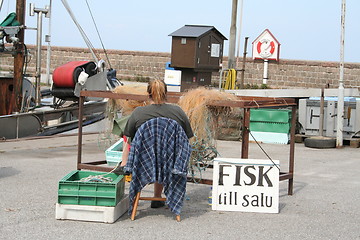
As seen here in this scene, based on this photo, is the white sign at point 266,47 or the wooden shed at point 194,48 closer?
the wooden shed at point 194,48

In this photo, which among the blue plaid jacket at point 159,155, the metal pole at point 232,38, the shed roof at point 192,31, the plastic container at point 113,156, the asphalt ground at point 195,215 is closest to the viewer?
the asphalt ground at point 195,215

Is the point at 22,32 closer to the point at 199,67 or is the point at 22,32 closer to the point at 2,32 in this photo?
the point at 2,32

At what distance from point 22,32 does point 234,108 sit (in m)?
12.7

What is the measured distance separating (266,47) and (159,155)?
22.8 m

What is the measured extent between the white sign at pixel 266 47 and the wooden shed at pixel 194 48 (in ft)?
18.5

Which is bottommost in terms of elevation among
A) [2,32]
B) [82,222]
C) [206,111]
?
[82,222]

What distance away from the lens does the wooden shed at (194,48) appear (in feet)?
75.9

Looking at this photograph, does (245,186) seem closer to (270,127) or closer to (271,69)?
(270,127)

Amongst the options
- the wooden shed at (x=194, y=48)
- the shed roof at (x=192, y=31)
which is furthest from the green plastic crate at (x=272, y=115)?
the shed roof at (x=192, y=31)

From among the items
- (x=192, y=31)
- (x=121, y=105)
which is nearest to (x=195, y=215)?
(x=121, y=105)

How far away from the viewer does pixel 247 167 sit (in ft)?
25.9

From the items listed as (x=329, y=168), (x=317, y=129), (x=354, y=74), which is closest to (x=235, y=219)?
(x=329, y=168)

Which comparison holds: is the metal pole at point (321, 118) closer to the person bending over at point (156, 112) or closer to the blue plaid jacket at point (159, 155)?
the person bending over at point (156, 112)

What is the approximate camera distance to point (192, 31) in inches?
940
